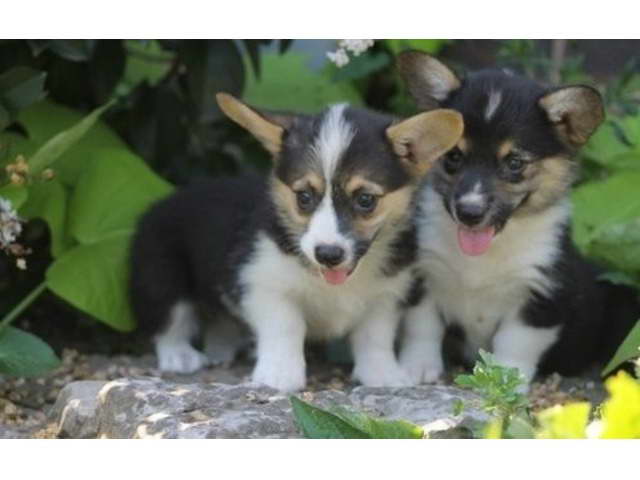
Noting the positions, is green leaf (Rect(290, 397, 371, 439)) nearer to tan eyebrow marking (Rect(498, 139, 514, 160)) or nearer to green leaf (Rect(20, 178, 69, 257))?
tan eyebrow marking (Rect(498, 139, 514, 160))

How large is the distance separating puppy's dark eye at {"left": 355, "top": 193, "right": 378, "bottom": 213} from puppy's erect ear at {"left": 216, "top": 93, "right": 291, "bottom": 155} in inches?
14.8

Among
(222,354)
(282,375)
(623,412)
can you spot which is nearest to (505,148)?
(282,375)

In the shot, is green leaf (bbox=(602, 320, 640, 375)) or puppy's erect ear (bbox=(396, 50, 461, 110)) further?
puppy's erect ear (bbox=(396, 50, 461, 110))

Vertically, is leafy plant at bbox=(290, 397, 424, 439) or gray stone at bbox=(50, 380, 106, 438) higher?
leafy plant at bbox=(290, 397, 424, 439)

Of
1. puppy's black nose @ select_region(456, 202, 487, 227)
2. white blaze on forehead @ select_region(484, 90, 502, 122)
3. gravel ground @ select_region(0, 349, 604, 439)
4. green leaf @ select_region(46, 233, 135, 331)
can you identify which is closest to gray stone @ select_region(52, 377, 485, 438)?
gravel ground @ select_region(0, 349, 604, 439)

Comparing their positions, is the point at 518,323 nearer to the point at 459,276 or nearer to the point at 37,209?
the point at 459,276

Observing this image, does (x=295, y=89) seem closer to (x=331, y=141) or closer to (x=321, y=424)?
(x=331, y=141)

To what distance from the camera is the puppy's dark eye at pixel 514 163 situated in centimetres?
482

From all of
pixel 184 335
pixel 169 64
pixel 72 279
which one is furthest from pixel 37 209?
pixel 169 64

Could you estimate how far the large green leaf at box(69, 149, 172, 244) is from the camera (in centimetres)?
555

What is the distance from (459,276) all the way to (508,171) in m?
0.52

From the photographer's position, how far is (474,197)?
4719 mm

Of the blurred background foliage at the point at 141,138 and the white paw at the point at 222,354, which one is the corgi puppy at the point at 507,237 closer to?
the blurred background foliage at the point at 141,138

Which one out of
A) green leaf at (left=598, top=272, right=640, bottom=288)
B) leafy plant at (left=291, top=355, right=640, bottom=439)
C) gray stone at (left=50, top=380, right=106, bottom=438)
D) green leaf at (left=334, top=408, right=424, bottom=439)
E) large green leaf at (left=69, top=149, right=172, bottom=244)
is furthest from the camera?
large green leaf at (left=69, top=149, right=172, bottom=244)
